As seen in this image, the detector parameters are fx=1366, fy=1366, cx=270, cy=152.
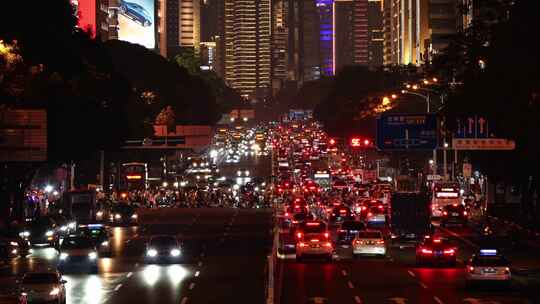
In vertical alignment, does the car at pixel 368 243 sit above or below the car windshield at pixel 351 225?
below

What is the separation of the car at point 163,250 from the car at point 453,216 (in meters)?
36.5

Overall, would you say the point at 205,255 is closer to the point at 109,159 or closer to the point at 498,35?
the point at 498,35

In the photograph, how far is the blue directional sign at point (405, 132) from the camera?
80.1 m

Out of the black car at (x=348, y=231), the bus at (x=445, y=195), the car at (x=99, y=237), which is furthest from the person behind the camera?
the bus at (x=445, y=195)

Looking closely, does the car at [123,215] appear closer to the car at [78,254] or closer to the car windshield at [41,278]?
the car at [78,254]

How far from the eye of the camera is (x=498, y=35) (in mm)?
56062

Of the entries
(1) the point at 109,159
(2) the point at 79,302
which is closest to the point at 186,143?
(1) the point at 109,159

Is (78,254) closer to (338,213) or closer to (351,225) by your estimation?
(351,225)

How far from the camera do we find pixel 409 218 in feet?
232

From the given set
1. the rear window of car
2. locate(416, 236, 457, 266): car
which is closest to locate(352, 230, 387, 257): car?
the rear window of car

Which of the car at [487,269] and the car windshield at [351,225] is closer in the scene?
the car at [487,269]

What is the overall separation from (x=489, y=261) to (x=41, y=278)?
1516cm

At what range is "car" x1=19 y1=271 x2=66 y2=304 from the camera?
3762 cm

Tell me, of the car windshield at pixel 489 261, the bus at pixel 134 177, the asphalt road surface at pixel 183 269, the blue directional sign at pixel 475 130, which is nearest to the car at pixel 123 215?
the asphalt road surface at pixel 183 269
